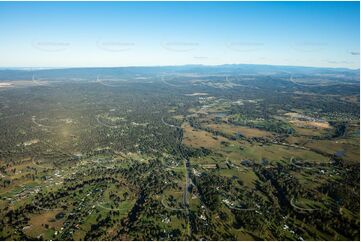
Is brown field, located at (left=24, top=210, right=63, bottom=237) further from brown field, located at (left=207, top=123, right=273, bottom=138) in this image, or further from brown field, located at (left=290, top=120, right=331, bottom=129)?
brown field, located at (left=290, top=120, right=331, bottom=129)

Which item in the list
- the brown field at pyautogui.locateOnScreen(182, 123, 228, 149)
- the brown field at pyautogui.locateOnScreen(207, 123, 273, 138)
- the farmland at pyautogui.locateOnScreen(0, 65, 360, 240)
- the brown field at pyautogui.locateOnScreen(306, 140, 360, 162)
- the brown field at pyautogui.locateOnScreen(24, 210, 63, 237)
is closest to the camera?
the brown field at pyautogui.locateOnScreen(24, 210, 63, 237)

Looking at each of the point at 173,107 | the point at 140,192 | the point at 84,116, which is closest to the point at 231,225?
the point at 140,192

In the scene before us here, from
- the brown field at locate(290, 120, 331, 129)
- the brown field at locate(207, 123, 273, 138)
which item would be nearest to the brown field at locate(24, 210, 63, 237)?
the brown field at locate(207, 123, 273, 138)

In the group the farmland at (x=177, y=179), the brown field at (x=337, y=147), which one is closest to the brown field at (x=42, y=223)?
the farmland at (x=177, y=179)

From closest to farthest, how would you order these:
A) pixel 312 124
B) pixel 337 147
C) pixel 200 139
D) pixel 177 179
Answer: pixel 177 179
pixel 337 147
pixel 200 139
pixel 312 124

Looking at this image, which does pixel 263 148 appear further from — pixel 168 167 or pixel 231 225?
pixel 231 225

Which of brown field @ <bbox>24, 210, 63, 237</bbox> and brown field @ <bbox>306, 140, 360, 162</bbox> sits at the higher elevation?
brown field @ <bbox>24, 210, 63, 237</bbox>

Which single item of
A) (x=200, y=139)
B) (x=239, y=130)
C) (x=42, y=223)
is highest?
(x=200, y=139)

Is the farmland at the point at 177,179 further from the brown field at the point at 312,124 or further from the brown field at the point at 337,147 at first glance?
the brown field at the point at 312,124

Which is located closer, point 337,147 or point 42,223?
point 42,223

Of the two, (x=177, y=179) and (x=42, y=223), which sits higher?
(x=177, y=179)

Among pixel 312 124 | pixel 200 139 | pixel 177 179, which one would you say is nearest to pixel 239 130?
pixel 200 139

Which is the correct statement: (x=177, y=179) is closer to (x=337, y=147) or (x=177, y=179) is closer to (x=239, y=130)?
(x=239, y=130)
